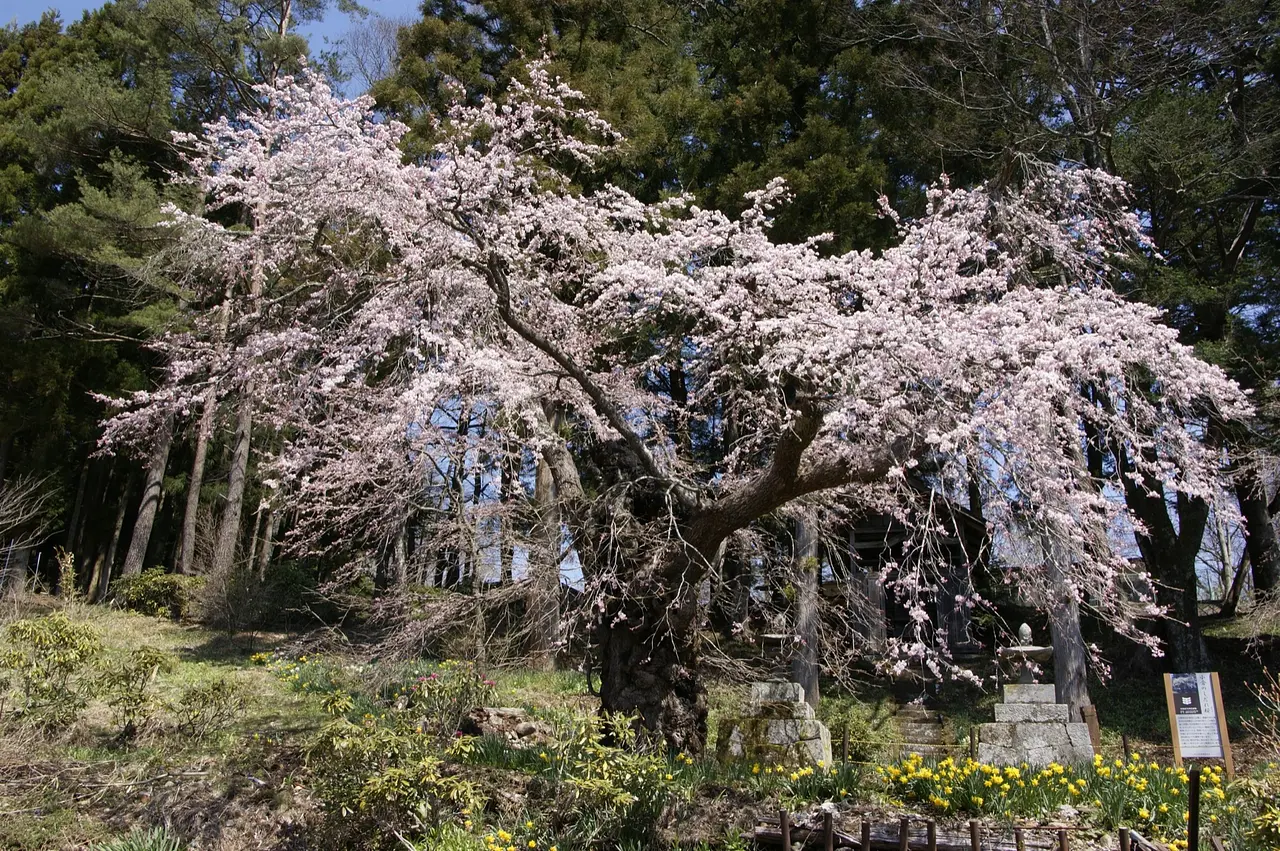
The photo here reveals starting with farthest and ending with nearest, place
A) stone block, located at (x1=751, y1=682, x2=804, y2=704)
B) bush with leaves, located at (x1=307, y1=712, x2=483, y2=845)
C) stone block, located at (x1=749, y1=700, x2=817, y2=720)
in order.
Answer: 1. stone block, located at (x1=751, y1=682, x2=804, y2=704)
2. stone block, located at (x1=749, y1=700, x2=817, y2=720)
3. bush with leaves, located at (x1=307, y1=712, x2=483, y2=845)

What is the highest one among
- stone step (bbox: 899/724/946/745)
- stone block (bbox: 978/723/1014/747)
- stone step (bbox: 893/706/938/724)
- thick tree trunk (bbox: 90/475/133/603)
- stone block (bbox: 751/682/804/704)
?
thick tree trunk (bbox: 90/475/133/603)

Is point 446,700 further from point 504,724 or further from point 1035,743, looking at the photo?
point 1035,743

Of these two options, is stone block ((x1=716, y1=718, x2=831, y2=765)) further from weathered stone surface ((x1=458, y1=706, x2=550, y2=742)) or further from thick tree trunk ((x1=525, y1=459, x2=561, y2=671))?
thick tree trunk ((x1=525, y1=459, x2=561, y2=671))

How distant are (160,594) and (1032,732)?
13.1 meters

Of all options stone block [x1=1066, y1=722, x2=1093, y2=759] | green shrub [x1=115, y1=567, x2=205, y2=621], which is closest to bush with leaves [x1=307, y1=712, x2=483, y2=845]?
stone block [x1=1066, y1=722, x2=1093, y2=759]

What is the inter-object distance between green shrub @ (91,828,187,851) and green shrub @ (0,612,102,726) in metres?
1.84

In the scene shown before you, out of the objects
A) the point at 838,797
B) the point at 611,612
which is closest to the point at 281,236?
the point at 611,612

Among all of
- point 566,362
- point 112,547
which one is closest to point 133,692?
point 566,362

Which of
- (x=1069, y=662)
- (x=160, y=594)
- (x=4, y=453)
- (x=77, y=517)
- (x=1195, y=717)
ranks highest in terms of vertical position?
(x=4, y=453)

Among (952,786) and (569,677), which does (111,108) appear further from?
(952,786)

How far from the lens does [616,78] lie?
12.2 meters

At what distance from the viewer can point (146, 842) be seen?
15.9ft

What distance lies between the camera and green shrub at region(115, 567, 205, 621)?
14.1 meters

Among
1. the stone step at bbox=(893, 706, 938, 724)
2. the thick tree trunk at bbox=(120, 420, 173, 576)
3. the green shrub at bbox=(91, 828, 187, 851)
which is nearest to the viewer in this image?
the green shrub at bbox=(91, 828, 187, 851)
